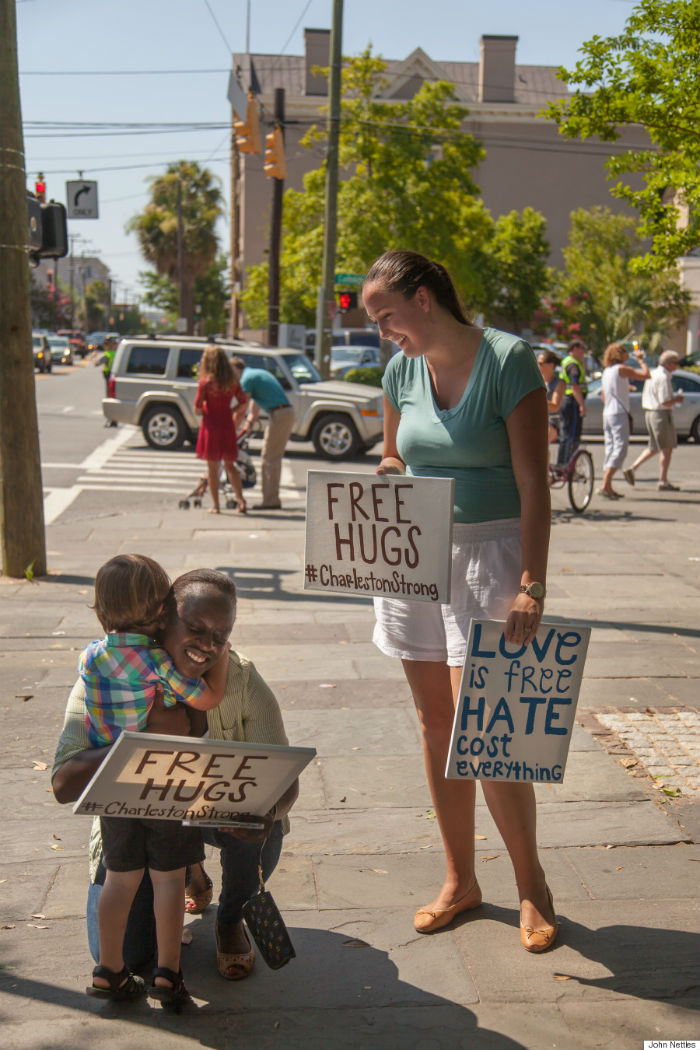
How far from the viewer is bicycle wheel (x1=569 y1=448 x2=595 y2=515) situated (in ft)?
43.4

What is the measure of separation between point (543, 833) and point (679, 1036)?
135 centimetres

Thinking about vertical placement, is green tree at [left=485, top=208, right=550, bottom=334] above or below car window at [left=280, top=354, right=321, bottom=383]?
above

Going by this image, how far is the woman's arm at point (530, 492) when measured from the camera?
3.31 meters

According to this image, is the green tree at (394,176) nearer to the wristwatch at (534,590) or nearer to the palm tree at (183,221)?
the wristwatch at (534,590)

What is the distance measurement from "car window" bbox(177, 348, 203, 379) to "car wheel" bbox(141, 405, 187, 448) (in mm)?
750

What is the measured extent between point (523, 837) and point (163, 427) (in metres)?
17.5

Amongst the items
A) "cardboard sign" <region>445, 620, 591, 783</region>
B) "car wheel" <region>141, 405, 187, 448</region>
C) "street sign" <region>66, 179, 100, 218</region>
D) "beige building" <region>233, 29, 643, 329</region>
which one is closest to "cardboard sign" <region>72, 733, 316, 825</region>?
"cardboard sign" <region>445, 620, 591, 783</region>

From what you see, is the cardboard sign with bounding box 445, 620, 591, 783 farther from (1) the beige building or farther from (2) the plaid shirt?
(1) the beige building

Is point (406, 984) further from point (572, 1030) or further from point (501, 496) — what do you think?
point (501, 496)

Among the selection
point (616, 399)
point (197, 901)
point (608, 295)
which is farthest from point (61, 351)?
point (197, 901)

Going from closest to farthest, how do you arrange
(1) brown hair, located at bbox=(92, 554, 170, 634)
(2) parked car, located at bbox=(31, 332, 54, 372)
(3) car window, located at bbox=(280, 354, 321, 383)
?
(1) brown hair, located at bbox=(92, 554, 170, 634)
(3) car window, located at bbox=(280, 354, 321, 383)
(2) parked car, located at bbox=(31, 332, 54, 372)

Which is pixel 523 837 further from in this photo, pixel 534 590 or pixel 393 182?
A: pixel 393 182

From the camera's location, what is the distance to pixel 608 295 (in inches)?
1829

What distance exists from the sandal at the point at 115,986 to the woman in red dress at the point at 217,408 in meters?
9.42
